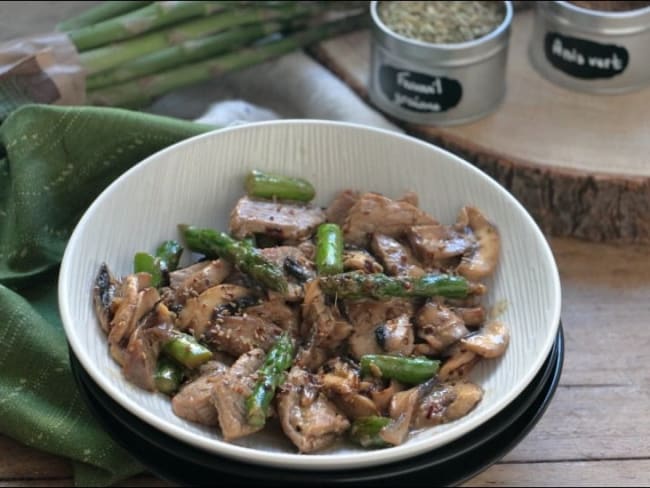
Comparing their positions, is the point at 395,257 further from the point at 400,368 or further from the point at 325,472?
the point at 325,472

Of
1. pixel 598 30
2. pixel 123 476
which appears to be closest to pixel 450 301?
pixel 123 476

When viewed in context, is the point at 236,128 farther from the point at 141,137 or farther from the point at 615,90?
the point at 615,90

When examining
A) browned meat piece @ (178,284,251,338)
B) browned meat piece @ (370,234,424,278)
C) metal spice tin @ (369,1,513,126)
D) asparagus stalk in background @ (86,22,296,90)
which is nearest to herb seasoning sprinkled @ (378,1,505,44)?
metal spice tin @ (369,1,513,126)

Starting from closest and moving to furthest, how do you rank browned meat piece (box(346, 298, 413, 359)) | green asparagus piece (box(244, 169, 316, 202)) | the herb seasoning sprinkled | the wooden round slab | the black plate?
the black plate → browned meat piece (box(346, 298, 413, 359)) → green asparagus piece (box(244, 169, 316, 202)) → the wooden round slab → the herb seasoning sprinkled

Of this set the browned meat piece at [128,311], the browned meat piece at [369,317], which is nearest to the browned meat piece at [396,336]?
the browned meat piece at [369,317]

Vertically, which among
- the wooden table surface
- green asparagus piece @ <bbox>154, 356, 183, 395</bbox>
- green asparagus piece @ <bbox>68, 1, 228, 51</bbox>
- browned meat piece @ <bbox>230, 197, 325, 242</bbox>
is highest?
green asparagus piece @ <bbox>68, 1, 228, 51</bbox>

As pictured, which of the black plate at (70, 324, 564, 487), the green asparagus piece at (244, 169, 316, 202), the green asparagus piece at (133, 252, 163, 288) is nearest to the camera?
the black plate at (70, 324, 564, 487)

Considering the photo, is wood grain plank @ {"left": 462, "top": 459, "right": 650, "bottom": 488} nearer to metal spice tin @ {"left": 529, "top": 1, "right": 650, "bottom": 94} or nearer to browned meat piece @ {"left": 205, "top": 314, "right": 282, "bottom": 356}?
browned meat piece @ {"left": 205, "top": 314, "right": 282, "bottom": 356}
